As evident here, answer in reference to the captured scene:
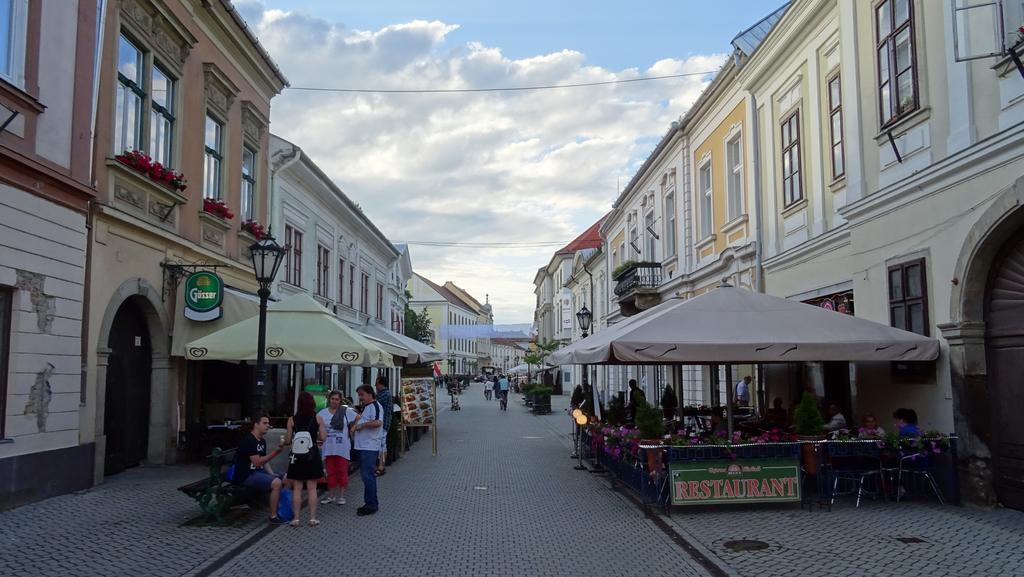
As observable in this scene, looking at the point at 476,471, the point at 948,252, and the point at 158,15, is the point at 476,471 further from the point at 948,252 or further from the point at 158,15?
the point at 158,15

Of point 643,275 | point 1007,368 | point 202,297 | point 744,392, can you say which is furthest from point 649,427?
point 643,275

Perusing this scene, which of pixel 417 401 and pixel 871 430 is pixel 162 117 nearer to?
pixel 417 401

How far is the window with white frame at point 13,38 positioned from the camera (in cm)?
934

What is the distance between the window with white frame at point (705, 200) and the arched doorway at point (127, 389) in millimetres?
14083

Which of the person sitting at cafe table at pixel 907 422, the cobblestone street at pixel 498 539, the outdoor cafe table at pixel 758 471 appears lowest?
the cobblestone street at pixel 498 539

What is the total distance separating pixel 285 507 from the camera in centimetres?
898

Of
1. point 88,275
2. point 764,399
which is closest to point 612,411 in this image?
point 764,399

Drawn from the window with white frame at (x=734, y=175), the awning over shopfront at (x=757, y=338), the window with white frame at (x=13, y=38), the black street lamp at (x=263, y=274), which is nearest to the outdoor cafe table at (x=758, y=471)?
the awning over shopfront at (x=757, y=338)

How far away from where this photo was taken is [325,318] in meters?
12.6

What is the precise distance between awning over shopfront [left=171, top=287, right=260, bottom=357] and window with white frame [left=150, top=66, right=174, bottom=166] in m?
2.45

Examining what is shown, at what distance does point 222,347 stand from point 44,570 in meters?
5.32

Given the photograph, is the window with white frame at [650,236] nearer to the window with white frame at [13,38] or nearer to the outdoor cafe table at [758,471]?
the outdoor cafe table at [758,471]

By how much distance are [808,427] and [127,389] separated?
10.4m

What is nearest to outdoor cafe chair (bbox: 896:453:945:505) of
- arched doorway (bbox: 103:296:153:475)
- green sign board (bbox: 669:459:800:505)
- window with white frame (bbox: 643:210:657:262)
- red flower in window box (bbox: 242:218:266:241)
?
green sign board (bbox: 669:459:800:505)
